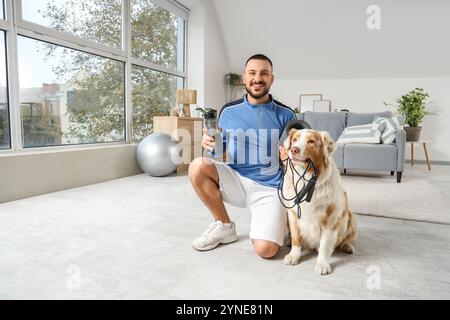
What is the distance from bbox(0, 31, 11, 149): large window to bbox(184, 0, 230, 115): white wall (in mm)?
3408

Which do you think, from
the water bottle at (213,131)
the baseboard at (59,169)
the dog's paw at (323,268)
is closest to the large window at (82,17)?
the baseboard at (59,169)

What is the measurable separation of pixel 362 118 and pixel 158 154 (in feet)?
10.0

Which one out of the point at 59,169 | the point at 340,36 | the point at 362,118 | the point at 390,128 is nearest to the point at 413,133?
the point at 362,118

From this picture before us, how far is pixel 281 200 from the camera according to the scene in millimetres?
1717

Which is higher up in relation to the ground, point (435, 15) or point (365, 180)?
point (435, 15)

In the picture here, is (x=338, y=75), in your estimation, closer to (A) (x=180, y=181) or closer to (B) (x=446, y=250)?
(A) (x=180, y=181)

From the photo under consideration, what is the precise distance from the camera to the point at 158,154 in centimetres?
402

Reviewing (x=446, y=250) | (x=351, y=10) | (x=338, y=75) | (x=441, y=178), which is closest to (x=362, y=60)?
(x=338, y=75)

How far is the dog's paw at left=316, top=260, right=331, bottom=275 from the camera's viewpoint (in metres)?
1.52

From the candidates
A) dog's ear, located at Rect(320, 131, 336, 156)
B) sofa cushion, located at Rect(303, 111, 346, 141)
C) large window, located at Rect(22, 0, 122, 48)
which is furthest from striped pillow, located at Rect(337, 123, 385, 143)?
large window, located at Rect(22, 0, 122, 48)

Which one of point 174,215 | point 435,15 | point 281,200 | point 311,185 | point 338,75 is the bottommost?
point 174,215

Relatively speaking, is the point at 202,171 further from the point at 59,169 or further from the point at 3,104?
the point at 3,104
